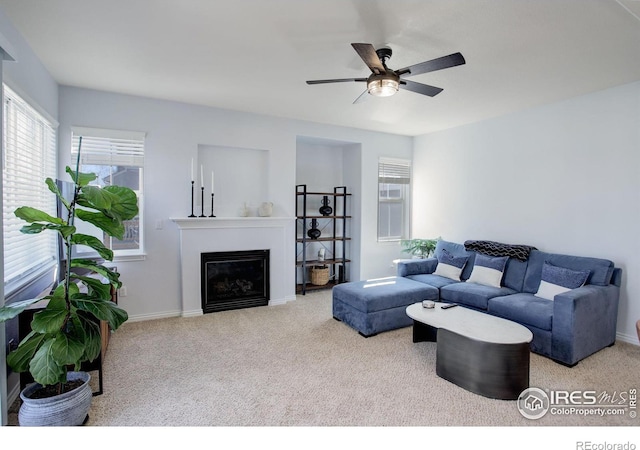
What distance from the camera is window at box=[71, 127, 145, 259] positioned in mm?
3705

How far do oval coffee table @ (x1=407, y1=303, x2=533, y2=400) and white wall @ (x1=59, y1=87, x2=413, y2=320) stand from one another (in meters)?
2.94

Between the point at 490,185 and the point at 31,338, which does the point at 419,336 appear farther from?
the point at 31,338

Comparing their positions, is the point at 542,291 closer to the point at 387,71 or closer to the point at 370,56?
the point at 387,71

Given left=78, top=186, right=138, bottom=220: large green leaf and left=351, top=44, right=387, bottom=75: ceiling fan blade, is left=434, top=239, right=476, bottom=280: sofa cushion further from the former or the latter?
left=78, top=186, right=138, bottom=220: large green leaf

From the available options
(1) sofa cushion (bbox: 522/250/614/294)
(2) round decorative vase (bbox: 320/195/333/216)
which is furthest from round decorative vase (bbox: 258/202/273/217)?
(1) sofa cushion (bbox: 522/250/614/294)

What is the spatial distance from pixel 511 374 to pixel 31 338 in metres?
3.14

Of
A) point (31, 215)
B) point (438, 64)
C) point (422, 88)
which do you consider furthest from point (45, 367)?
point (422, 88)

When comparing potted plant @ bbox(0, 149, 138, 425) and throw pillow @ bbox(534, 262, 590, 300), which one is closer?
potted plant @ bbox(0, 149, 138, 425)

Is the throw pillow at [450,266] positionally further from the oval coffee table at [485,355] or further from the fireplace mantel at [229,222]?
the fireplace mantel at [229,222]

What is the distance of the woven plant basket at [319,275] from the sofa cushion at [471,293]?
201 cm

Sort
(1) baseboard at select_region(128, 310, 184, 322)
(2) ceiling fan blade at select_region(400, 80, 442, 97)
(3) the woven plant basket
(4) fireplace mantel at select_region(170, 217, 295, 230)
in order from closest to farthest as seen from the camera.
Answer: (2) ceiling fan blade at select_region(400, 80, 442, 97) → (1) baseboard at select_region(128, 310, 184, 322) → (4) fireplace mantel at select_region(170, 217, 295, 230) → (3) the woven plant basket

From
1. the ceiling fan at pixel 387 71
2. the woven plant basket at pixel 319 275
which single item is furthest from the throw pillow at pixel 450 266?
the ceiling fan at pixel 387 71

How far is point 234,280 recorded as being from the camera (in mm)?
4535

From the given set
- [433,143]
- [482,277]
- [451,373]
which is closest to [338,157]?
[433,143]
